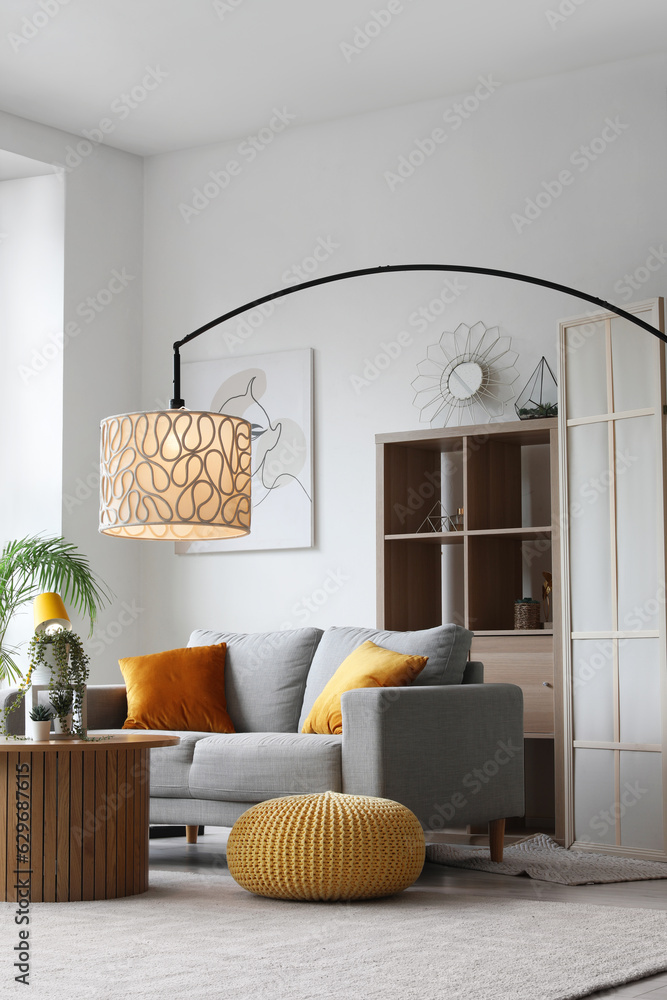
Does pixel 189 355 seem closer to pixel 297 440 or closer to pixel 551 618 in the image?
pixel 297 440

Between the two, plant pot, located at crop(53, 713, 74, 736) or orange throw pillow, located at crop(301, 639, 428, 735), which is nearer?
plant pot, located at crop(53, 713, 74, 736)

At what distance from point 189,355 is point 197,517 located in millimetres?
3254

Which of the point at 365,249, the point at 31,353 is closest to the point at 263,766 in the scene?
the point at 365,249

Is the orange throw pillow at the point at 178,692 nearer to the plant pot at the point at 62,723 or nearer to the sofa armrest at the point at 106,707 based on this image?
the sofa armrest at the point at 106,707

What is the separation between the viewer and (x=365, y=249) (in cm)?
626

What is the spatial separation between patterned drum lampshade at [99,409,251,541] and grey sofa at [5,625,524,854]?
791mm

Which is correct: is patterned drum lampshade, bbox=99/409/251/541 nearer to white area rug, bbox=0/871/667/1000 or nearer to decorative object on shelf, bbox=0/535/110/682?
white area rug, bbox=0/871/667/1000

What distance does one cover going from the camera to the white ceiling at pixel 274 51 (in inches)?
209

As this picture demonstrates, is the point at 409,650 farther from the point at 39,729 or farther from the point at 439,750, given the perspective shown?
the point at 39,729

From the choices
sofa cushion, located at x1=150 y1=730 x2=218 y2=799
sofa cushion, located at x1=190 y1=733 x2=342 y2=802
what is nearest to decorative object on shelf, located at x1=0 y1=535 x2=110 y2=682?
sofa cushion, located at x1=150 y1=730 x2=218 y2=799

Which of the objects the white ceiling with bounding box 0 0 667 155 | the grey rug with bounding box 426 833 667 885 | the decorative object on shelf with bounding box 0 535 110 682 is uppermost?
the white ceiling with bounding box 0 0 667 155

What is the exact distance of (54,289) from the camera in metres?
6.52

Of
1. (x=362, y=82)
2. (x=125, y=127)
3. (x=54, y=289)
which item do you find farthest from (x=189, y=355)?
(x=362, y=82)

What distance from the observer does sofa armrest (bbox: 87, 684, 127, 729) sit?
4.96 m
